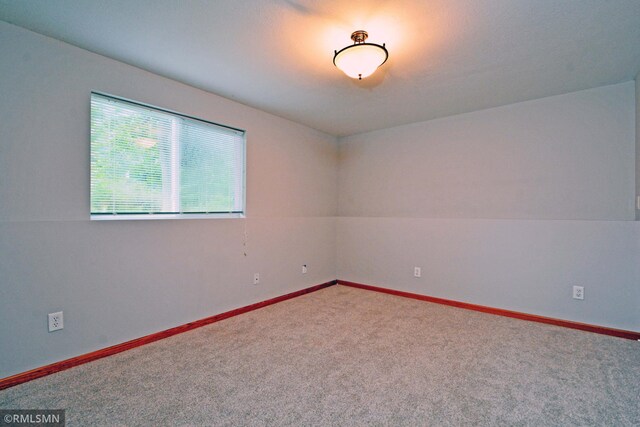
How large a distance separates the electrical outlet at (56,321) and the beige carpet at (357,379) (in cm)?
32

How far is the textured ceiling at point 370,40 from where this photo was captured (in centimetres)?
183

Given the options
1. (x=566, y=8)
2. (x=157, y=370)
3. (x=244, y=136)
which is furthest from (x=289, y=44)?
(x=157, y=370)

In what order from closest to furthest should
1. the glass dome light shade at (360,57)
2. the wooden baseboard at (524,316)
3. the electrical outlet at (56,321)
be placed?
1. the glass dome light shade at (360,57)
2. the electrical outlet at (56,321)
3. the wooden baseboard at (524,316)

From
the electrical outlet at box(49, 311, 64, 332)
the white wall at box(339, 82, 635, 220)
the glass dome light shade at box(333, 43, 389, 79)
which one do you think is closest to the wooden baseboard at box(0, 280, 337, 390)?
the electrical outlet at box(49, 311, 64, 332)

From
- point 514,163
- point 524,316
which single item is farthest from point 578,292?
point 514,163

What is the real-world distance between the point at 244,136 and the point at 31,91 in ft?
5.89

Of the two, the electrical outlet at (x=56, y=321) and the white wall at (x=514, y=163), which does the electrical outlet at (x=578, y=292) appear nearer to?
the white wall at (x=514, y=163)

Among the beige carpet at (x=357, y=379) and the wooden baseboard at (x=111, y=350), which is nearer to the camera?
the beige carpet at (x=357, y=379)

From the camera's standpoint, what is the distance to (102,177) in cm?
245

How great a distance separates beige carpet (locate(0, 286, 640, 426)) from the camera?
1.70 meters

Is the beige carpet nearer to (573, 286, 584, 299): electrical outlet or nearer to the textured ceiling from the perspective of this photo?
(573, 286, 584, 299): electrical outlet

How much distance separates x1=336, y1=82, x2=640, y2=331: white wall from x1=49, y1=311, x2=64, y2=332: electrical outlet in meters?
3.44

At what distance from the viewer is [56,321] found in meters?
2.17

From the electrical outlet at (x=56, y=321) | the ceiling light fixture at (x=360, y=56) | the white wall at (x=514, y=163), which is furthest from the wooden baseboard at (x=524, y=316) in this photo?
the electrical outlet at (x=56, y=321)
